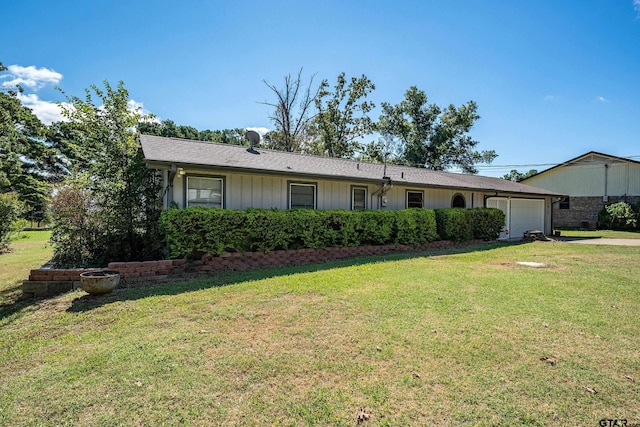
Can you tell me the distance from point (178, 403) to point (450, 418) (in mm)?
1983

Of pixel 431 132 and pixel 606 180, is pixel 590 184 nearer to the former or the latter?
pixel 606 180

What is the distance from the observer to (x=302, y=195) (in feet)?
33.2

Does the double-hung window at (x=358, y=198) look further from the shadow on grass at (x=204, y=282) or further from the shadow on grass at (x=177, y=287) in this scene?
the shadow on grass at (x=177, y=287)

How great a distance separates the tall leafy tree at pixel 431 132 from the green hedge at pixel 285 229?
71.3ft

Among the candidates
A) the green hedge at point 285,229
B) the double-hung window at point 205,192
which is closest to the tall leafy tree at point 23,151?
the double-hung window at point 205,192

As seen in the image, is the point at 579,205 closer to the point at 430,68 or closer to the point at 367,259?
the point at 430,68

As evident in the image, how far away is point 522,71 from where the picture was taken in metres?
15.5

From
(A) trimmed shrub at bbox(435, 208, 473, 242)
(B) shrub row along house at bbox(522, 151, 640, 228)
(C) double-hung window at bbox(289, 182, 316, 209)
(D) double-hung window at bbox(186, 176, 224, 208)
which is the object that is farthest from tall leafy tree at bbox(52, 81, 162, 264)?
(B) shrub row along house at bbox(522, 151, 640, 228)

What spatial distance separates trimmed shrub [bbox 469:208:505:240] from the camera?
13.3 meters

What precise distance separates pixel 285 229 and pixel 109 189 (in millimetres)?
4205

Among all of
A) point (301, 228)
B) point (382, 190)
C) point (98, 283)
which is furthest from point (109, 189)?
point (382, 190)

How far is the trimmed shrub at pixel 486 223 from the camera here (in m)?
13.3

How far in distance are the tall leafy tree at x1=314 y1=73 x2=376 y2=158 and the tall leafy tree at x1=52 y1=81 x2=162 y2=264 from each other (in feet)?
64.7

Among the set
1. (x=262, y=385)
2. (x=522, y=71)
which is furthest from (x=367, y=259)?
(x=522, y=71)
